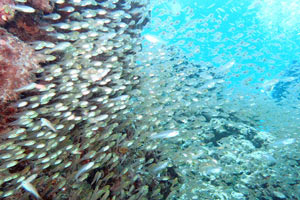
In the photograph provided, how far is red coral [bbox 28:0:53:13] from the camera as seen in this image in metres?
4.62

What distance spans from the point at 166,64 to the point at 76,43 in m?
4.72

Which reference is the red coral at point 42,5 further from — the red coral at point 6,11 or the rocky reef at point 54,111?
the red coral at point 6,11

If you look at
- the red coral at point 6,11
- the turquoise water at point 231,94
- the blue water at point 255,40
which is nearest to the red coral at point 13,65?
the red coral at point 6,11

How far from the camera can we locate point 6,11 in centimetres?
420

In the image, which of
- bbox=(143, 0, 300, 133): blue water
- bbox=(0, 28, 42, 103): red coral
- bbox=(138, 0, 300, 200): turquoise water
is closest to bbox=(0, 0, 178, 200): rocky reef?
bbox=(0, 28, 42, 103): red coral

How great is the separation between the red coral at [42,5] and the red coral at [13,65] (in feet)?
3.78

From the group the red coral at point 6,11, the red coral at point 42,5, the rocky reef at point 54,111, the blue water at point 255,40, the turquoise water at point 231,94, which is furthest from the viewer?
the blue water at point 255,40

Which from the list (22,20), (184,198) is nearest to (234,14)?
(184,198)

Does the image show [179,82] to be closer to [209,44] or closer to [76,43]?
[76,43]

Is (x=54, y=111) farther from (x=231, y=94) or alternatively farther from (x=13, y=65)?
(x=231, y=94)

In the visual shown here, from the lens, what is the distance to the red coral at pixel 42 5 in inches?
182

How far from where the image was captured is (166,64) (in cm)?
865

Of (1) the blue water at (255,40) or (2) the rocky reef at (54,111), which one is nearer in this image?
(2) the rocky reef at (54,111)

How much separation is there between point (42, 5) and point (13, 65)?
6.25 ft
